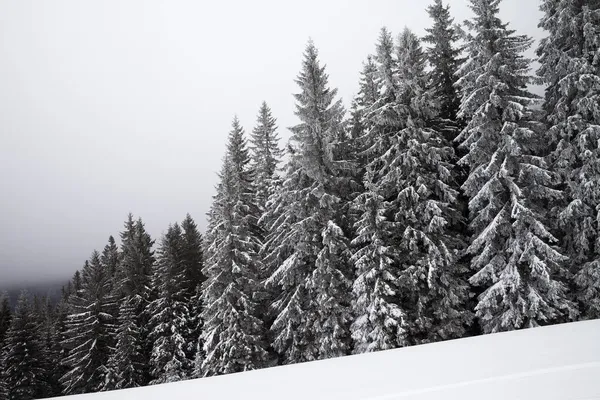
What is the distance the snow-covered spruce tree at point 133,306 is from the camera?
2420 cm

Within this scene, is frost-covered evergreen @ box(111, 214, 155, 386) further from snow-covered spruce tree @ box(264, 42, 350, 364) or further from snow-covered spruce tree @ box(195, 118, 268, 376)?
snow-covered spruce tree @ box(264, 42, 350, 364)

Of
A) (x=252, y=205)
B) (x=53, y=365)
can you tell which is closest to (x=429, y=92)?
(x=252, y=205)

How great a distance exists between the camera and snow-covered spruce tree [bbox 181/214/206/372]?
25.8 meters

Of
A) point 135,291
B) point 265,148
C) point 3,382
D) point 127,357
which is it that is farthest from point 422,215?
point 3,382

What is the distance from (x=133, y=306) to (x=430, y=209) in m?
25.4

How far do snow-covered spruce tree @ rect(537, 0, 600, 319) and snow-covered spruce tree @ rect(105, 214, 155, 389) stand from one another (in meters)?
28.2

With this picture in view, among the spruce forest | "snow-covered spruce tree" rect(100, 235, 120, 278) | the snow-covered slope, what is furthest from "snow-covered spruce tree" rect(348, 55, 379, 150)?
"snow-covered spruce tree" rect(100, 235, 120, 278)

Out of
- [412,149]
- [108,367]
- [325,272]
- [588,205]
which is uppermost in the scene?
[412,149]

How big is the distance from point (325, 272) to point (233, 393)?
10.2 meters

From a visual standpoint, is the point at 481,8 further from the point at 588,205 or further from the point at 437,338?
the point at 437,338

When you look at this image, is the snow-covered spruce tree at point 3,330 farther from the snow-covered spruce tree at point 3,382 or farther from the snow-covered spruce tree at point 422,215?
the snow-covered spruce tree at point 422,215

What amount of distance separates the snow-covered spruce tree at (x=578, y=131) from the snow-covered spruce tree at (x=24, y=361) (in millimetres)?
39764

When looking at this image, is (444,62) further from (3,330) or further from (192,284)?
(3,330)

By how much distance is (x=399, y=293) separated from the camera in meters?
13.6
